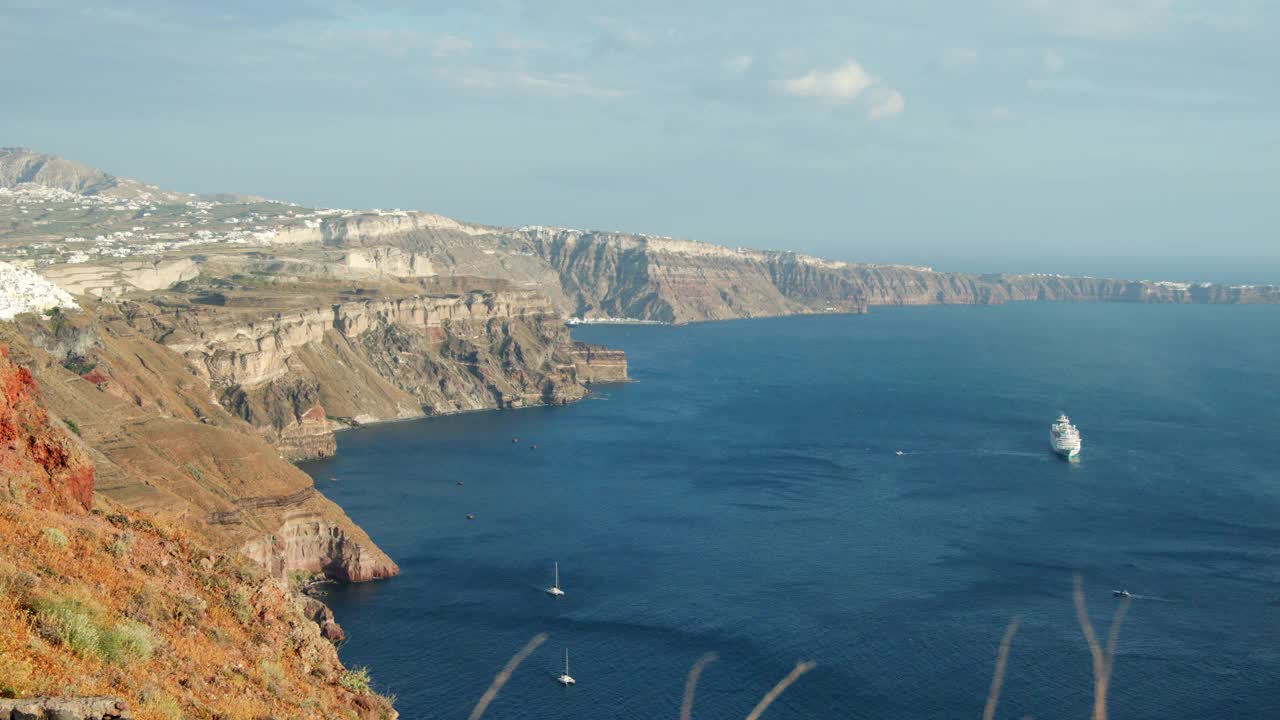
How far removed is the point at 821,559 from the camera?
92.6 m

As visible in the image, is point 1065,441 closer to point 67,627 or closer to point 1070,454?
point 1070,454

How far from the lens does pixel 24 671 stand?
57.3ft

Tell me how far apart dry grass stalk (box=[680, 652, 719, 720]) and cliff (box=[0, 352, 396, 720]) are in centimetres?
3336

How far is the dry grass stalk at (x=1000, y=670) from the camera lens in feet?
207

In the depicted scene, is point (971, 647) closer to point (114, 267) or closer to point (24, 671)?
point (24, 671)

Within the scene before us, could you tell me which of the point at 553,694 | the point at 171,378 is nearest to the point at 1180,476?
the point at 553,694

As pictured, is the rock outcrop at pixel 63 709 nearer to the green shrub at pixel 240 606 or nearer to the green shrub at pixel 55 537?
the green shrub at pixel 55 537

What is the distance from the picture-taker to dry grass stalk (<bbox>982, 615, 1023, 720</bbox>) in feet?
207

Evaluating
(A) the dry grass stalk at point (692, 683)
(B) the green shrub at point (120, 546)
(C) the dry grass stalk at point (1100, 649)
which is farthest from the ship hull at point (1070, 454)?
(B) the green shrub at point (120, 546)

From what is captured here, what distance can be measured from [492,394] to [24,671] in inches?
6456

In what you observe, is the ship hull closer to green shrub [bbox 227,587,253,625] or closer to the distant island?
the distant island

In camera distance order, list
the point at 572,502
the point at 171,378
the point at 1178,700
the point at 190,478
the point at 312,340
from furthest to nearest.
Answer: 1. the point at 312,340
2. the point at 171,378
3. the point at 572,502
4. the point at 190,478
5. the point at 1178,700

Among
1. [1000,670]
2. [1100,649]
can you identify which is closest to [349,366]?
[1000,670]

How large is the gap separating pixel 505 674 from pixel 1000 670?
94.0ft
